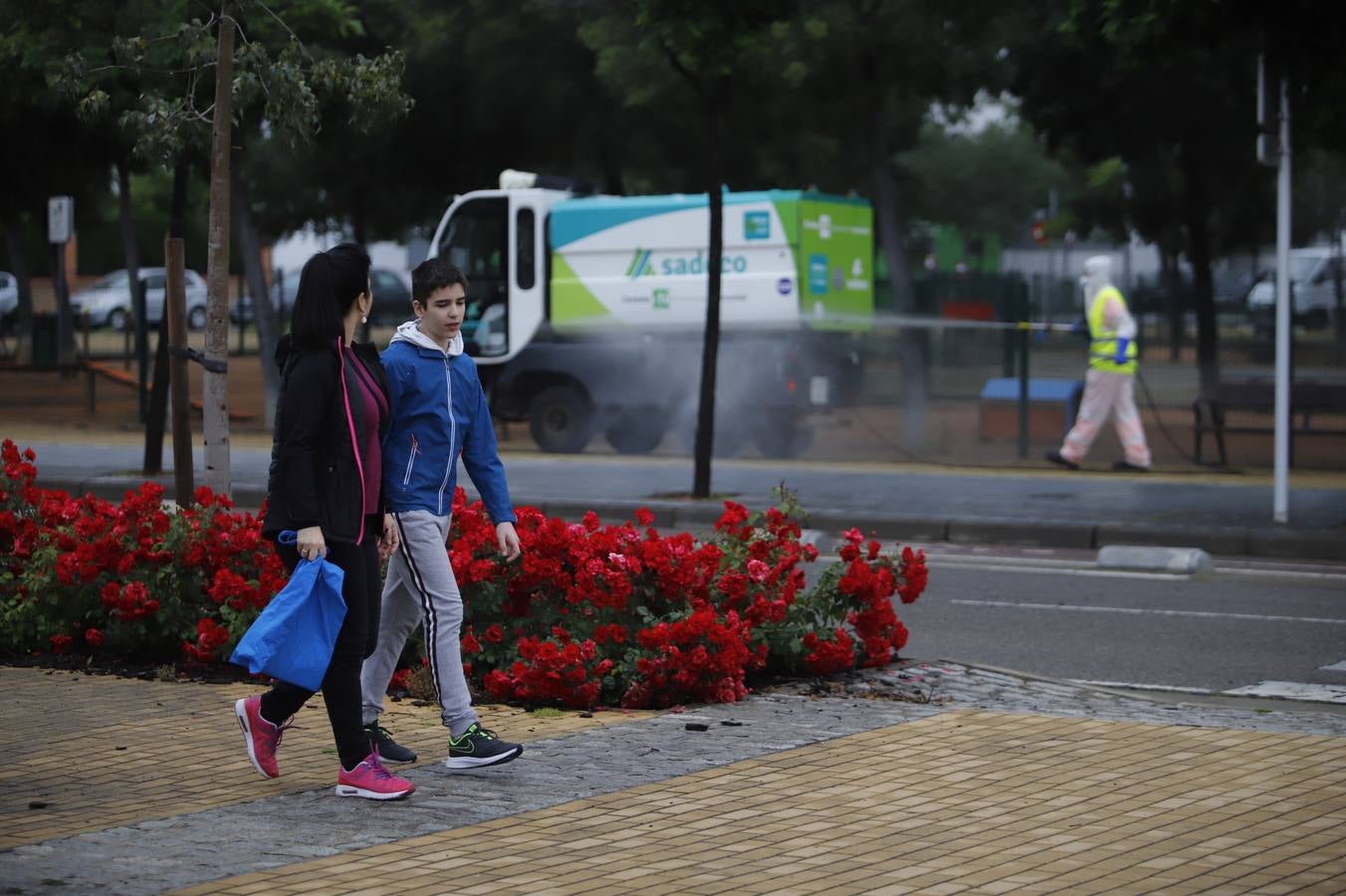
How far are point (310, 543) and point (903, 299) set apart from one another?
19.3 meters

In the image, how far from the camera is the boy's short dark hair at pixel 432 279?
608cm

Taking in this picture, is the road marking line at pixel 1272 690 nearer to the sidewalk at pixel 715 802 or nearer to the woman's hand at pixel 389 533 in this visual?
the sidewalk at pixel 715 802

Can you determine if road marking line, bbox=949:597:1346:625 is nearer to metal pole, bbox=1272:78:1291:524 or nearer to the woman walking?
metal pole, bbox=1272:78:1291:524

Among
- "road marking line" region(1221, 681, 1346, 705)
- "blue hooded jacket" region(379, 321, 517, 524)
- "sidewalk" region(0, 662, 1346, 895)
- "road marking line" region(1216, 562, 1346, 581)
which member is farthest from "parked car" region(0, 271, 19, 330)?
"blue hooded jacket" region(379, 321, 517, 524)

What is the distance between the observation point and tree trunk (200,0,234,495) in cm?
852

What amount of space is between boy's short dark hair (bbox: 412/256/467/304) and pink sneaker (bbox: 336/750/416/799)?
1525 millimetres

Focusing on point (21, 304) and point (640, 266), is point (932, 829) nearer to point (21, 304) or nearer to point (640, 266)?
point (640, 266)

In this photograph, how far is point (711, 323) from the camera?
616 inches

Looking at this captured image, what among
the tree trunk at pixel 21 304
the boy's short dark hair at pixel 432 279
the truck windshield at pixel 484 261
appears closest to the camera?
the boy's short dark hair at pixel 432 279

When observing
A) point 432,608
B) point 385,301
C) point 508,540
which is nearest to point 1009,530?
point 508,540

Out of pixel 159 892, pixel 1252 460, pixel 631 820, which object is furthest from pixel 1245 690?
pixel 1252 460

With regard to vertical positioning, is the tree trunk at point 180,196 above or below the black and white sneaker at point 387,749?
above

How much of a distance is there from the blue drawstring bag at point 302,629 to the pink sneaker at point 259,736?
12.4 inches

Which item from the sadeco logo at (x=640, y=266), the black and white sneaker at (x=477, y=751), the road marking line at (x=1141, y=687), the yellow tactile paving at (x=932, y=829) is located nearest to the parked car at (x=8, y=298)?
the sadeco logo at (x=640, y=266)
